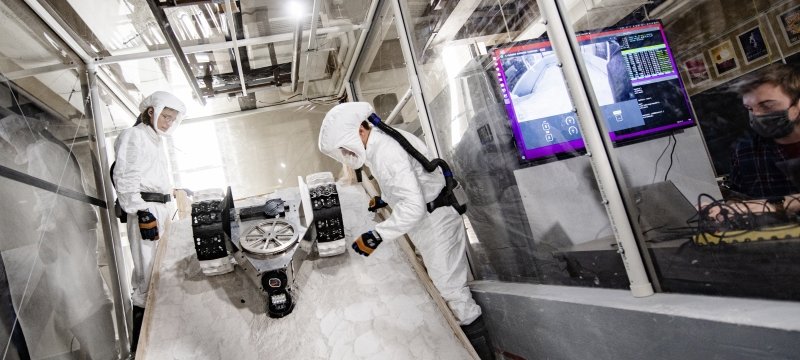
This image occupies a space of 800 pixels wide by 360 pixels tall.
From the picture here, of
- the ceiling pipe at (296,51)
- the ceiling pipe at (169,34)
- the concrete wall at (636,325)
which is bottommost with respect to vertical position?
the concrete wall at (636,325)

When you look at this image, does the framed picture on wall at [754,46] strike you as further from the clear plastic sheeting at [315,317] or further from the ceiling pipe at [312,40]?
the ceiling pipe at [312,40]

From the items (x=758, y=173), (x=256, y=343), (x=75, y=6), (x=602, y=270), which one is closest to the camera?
(x=758, y=173)

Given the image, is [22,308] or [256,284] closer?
[22,308]

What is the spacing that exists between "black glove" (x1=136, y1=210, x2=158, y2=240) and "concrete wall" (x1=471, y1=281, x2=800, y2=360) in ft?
7.52

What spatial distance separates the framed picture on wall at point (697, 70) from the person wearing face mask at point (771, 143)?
305 mm

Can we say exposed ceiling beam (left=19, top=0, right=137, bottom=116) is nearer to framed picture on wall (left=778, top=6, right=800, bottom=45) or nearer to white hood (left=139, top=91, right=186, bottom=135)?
white hood (left=139, top=91, right=186, bottom=135)

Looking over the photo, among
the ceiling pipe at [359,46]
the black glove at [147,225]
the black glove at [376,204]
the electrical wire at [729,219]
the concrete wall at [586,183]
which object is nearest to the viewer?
the electrical wire at [729,219]

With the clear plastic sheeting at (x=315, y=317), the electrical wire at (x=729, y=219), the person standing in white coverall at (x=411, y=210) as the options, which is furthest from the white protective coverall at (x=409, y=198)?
the electrical wire at (x=729, y=219)

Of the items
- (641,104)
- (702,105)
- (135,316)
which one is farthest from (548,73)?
(135,316)

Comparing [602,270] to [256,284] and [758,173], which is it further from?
[256,284]

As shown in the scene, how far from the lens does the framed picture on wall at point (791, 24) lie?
1.24 meters

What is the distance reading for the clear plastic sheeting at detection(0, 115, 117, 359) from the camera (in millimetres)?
1723

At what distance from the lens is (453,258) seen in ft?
7.91

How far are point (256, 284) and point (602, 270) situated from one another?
6.81ft
